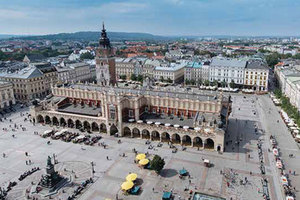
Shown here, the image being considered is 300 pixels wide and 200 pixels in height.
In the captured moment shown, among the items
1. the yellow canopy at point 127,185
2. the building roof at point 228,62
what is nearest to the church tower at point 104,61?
the yellow canopy at point 127,185

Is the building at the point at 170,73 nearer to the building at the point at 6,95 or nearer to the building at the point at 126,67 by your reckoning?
the building at the point at 126,67

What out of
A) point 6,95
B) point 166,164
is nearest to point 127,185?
point 166,164

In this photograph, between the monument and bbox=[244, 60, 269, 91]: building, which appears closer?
the monument

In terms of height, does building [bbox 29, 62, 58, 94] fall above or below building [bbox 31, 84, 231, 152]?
above

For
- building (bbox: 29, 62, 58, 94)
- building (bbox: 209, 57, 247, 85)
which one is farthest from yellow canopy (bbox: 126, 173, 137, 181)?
building (bbox: 209, 57, 247, 85)

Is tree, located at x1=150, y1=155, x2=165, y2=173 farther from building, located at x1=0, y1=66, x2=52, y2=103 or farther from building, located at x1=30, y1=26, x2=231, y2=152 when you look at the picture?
building, located at x1=0, y1=66, x2=52, y2=103

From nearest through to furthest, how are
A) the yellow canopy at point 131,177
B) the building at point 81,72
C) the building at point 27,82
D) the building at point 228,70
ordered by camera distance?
the yellow canopy at point 131,177, the building at point 27,82, the building at point 228,70, the building at point 81,72
